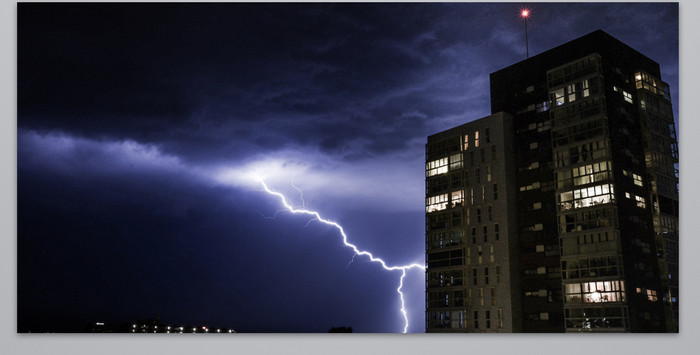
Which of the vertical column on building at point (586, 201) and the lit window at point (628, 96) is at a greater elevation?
the lit window at point (628, 96)

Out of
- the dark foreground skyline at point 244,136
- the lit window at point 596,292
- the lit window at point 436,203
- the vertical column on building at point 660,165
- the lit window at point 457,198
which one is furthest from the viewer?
the lit window at point 436,203

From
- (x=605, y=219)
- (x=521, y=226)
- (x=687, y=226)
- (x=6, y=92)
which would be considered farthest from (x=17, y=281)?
(x=521, y=226)

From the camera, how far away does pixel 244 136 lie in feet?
48.9

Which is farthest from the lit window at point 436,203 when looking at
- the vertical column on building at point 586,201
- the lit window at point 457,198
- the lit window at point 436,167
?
the vertical column on building at point 586,201

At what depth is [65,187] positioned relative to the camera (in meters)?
12.6

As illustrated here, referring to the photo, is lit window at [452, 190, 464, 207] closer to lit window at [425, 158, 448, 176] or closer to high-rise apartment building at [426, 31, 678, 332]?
high-rise apartment building at [426, 31, 678, 332]

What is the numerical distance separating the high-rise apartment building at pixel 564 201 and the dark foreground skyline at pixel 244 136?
989 centimetres

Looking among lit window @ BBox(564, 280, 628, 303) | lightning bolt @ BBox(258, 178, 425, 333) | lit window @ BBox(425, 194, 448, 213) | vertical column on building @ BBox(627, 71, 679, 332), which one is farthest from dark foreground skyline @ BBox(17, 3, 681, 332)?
lit window @ BBox(425, 194, 448, 213)

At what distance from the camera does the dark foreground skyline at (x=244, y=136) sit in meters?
11.2

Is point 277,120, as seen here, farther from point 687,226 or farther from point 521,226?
point 521,226

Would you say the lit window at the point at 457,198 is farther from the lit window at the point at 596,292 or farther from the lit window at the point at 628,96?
the lit window at the point at 628,96

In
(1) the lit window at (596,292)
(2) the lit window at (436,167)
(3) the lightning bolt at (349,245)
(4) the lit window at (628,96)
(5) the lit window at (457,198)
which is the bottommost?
(1) the lit window at (596,292)

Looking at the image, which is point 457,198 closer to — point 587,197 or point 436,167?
point 436,167

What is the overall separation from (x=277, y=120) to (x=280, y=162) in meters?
1.03
